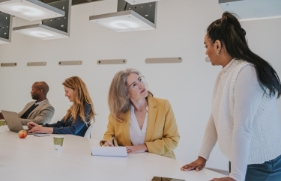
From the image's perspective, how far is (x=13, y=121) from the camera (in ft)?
9.24

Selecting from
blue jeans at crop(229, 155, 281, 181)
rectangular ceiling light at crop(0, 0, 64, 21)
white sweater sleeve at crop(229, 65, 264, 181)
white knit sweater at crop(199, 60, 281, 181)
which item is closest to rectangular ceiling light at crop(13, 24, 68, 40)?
rectangular ceiling light at crop(0, 0, 64, 21)

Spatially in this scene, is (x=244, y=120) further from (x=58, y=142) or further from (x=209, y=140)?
(x=58, y=142)

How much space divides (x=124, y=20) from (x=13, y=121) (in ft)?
5.24

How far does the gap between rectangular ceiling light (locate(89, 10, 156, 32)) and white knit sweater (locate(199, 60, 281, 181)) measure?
1.65m

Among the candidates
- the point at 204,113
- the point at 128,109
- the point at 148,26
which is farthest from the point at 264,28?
the point at 128,109

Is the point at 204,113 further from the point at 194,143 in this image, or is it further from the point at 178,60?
the point at 178,60

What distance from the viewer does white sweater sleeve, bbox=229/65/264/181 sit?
3.71ft

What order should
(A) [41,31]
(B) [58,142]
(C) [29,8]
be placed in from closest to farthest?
(B) [58,142], (C) [29,8], (A) [41,31]

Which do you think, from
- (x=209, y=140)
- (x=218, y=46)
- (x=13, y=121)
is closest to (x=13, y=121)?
(x=13, y=121)

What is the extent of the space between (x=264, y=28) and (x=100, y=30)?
10.1ft

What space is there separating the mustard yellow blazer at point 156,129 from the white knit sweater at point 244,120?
32.3 inches

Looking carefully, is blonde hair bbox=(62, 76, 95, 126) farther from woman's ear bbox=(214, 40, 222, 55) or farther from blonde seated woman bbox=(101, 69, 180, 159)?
woman's ear bbox=(214, 40, 222, 55)

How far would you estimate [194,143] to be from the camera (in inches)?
176

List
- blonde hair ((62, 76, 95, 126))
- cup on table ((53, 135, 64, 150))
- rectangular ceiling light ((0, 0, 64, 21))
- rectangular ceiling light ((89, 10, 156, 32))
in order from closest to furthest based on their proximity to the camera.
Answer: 1. cup on table ((53, 135, 64, 150))
2. rectangular ceiling light ((0, 0, 64, 21))
3. rectangular ceiling light ((89, 10, 156, 32))
4. blonde hair ((62, 76, 95, 126))
